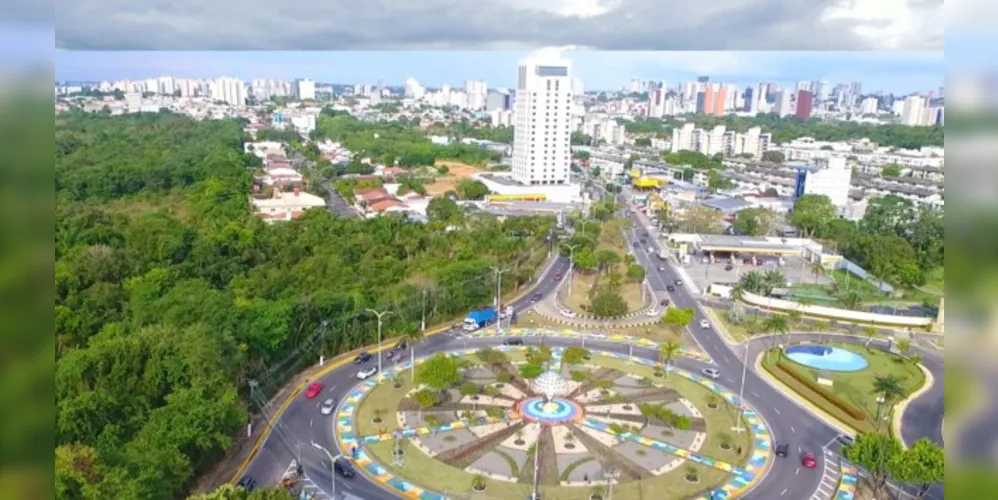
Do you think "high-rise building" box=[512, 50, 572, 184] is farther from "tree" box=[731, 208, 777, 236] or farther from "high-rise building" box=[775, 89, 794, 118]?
"high-rise building" box=[775, 89, 794, 118]

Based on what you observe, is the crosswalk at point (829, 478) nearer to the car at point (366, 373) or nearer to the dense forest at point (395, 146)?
the car at point (366, 373)

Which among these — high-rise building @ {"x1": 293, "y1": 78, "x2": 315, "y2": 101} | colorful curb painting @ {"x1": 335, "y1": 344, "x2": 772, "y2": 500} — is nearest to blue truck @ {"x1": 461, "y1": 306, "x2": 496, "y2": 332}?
colorful curb painting @ {"x1": 335, "y1": 344, "x2": 772, "y2": 500}

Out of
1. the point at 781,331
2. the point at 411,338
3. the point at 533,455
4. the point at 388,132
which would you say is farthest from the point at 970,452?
the point at 388,132

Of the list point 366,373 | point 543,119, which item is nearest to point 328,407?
point 366,373

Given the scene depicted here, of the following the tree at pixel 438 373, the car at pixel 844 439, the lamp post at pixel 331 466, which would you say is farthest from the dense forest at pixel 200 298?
the car at pixel 844 439

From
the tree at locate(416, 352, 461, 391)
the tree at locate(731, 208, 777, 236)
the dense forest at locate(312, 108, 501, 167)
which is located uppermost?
the dense forest at locate(312, 108, 501, 167)

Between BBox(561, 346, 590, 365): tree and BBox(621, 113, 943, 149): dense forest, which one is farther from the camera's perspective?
BBox(621, 113, 943, 149): dense forest

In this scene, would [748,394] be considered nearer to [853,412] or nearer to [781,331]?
[853,412]
